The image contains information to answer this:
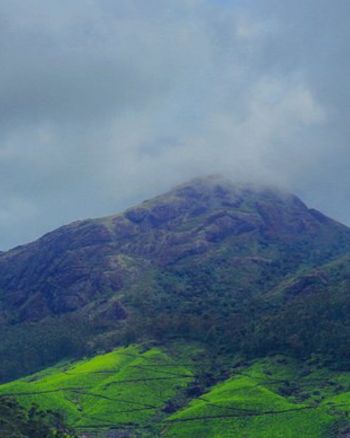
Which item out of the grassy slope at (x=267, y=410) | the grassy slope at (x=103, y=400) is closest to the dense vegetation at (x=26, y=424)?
the grassy slope at (x=103, y=400)

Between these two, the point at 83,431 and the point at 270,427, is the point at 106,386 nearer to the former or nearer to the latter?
the point at 83,431

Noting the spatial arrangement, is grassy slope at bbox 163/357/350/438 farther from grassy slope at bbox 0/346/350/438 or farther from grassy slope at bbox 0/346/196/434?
grassy slope at bbox 0/346/196/434

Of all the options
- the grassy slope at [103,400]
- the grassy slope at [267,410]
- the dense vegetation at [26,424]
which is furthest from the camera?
the grassy slope at [103,400]

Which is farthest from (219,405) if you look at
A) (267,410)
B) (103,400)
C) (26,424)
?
(26,424)

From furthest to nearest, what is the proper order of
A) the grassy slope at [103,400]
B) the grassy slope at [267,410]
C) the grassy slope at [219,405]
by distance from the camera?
the grassy slope at [103,400] → the grassy slope at [219,405] → the grassy slope at [267,410]

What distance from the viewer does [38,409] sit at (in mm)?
172000

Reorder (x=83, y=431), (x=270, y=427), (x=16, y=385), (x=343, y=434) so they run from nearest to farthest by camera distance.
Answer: (x=343, y=434), (x=270, y=427), (x=83, y=431), (x=16, y=385)

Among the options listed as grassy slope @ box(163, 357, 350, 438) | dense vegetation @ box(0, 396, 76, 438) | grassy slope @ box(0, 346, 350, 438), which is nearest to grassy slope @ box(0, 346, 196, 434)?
grassy slope @ box(0, 346, 350, 438)

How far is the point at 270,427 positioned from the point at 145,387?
52.6 metres

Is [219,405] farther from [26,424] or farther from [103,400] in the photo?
[26,424]

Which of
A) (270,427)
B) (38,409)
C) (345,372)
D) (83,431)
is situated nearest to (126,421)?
(83,431)

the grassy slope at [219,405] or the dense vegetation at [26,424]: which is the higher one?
the dense vegetation at [26,424]

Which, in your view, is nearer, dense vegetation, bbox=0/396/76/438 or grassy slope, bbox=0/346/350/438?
dense vegetation, bbox=0/396/76/438

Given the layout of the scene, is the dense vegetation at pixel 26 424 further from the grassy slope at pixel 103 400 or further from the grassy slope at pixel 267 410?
the grassy slope at pixel 267 410
